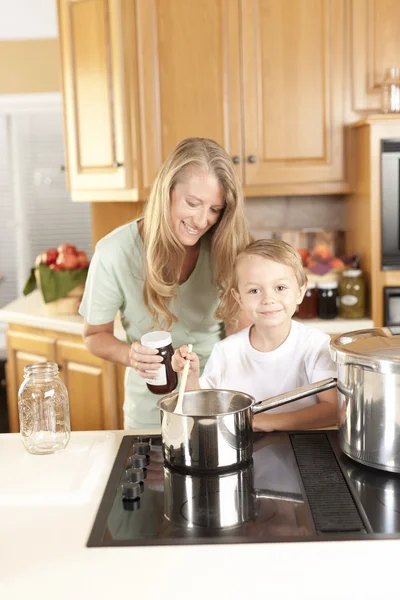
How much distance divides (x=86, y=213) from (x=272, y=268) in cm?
332

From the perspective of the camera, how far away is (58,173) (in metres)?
4.73

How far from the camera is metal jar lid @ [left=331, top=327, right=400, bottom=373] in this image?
1.19 m

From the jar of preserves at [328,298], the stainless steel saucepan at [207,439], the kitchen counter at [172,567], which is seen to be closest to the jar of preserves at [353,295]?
the jar of preserves at [328,298]

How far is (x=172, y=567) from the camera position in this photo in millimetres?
984

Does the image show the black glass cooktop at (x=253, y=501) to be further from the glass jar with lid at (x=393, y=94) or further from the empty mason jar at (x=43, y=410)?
the glass jar with lid at (x=393, y=94)

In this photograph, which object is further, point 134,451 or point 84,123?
point 84,123

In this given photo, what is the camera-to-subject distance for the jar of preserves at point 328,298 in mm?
2994

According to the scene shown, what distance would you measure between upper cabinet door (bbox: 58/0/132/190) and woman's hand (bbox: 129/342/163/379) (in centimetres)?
179

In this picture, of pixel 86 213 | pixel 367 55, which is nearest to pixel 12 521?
pixel 367 55

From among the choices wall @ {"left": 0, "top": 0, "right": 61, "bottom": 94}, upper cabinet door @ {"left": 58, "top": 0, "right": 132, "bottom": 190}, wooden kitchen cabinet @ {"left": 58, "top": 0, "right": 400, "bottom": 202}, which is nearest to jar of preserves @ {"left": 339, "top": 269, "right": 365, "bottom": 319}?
wooden kitchen cabinet @ {"left": 58, "top": 0, "right": 400, "bottom": 202}

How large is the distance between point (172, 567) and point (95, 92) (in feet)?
8.24

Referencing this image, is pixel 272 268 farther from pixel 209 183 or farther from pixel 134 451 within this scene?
pixel 134 451

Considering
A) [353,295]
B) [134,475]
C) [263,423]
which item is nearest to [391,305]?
[353,295]

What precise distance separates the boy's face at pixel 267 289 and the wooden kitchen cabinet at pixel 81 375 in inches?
58.9
